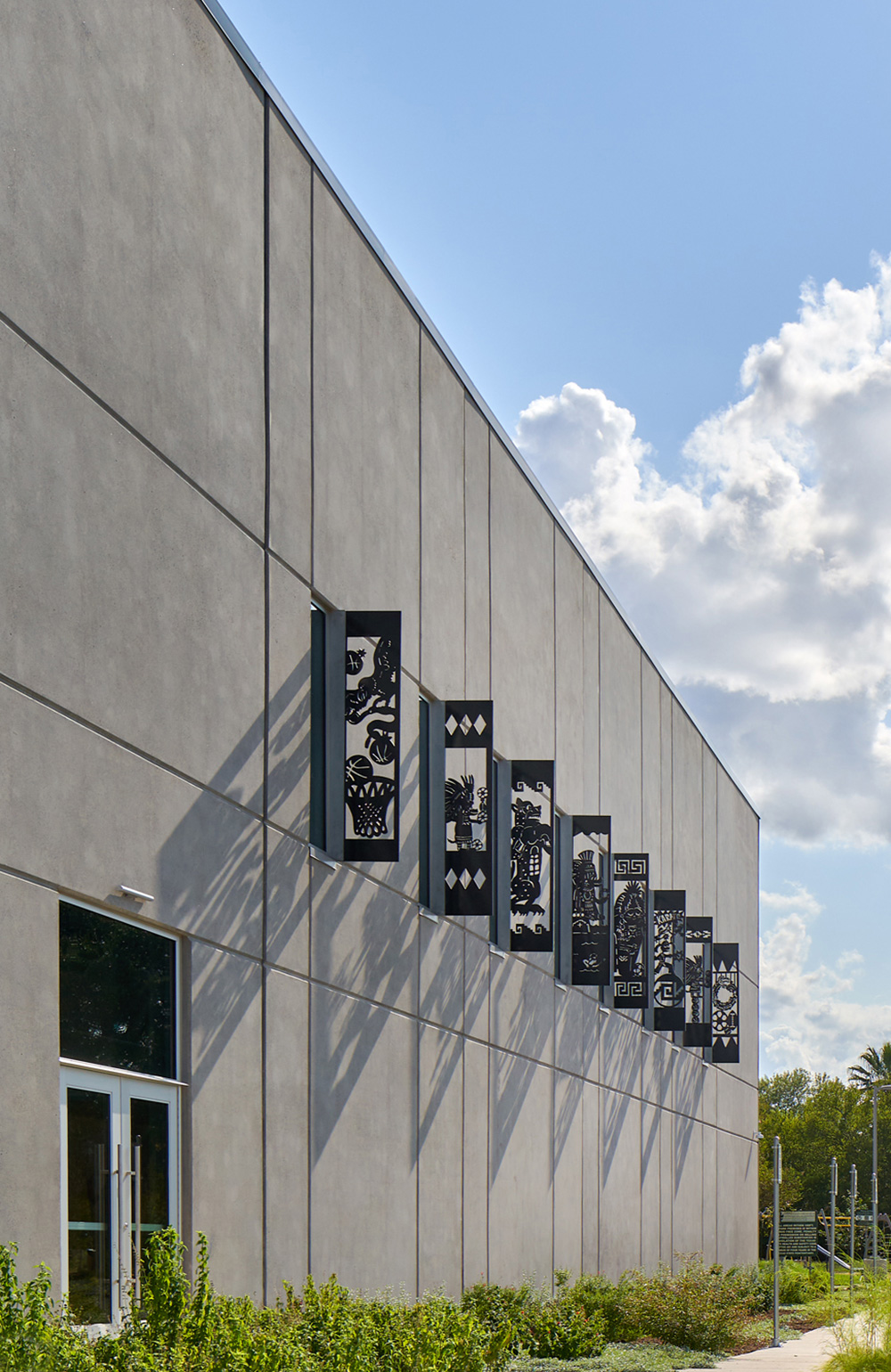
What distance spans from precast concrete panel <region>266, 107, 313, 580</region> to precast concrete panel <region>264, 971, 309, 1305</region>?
4.23 metres

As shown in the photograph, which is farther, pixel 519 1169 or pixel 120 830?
pixel 519 1169

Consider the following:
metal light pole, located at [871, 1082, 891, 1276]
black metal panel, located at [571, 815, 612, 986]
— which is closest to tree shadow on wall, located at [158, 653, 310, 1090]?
metal light pole, located at [871, 1082, 891, 1276]

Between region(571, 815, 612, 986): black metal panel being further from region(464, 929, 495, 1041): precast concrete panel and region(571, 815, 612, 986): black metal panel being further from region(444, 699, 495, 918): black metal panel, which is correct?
region(444, 699, 495, 918): black metal panel

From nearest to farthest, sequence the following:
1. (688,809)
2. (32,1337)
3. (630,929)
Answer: (32,1337), (630,929), (688,809)

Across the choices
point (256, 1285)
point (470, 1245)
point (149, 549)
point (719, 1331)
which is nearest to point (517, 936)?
point (470, 1245)

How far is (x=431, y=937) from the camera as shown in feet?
66.9

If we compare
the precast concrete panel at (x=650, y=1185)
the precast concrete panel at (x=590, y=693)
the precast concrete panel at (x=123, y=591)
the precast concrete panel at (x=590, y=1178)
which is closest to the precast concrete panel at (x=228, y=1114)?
the precast concrete panel at (x=123, y=591)

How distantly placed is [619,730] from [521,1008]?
9.18 metres

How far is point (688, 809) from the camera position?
40.2 meters

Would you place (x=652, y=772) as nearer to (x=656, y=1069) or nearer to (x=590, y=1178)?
(x=656, y=1069)

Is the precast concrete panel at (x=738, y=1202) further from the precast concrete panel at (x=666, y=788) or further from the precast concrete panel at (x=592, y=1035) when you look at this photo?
the precast concrete panel at (x=592, y=1035)

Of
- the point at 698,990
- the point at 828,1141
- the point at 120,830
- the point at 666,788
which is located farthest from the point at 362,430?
the point at 828,1141

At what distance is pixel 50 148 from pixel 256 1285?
948 centimetres

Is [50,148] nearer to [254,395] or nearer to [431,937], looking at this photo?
[254,395]
